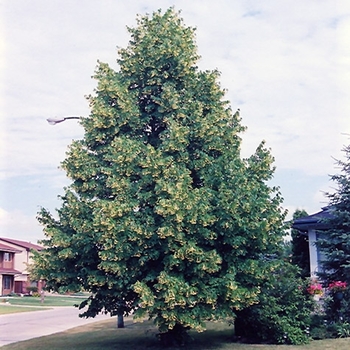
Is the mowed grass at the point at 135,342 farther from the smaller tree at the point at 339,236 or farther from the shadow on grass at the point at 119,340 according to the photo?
the smaller tree at the point at 339,236

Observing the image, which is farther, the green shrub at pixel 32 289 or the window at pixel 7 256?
the green shrub at pixel 32 289

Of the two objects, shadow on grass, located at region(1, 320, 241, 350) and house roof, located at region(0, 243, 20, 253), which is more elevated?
house roof, located at region(0, 243, 20, 253)

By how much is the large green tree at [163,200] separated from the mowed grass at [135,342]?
4.22 ft

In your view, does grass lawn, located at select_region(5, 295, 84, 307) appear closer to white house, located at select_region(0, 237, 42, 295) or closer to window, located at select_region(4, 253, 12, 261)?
white house, located at select_region(0, 237, 42, 295)

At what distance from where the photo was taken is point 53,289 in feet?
44.0

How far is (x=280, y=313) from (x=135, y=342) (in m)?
4.35

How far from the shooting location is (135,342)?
15.4 m

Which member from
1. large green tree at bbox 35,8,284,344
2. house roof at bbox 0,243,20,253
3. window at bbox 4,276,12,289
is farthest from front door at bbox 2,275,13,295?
large green tree at bbox 35,8,284,344

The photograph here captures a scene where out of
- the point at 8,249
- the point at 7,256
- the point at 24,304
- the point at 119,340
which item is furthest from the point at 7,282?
the point at 119,340

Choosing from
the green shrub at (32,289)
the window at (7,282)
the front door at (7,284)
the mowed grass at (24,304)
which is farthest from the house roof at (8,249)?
the mowed grass at (24,304)

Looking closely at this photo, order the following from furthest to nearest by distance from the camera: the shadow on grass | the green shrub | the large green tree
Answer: the green shrub → the shadow on grass → the large green tree

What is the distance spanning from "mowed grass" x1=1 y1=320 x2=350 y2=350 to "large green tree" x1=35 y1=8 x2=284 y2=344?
4.22 ft

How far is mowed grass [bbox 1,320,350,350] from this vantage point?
1337 cm

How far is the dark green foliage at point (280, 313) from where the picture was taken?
13766 mm
